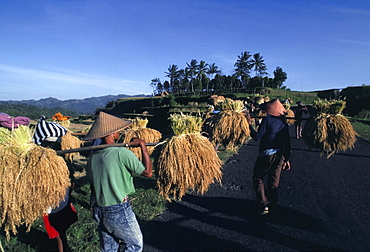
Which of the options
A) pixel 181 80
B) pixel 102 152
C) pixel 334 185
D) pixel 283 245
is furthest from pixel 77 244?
pixel 181 80

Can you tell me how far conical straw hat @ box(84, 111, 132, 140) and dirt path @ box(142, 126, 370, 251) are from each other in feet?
6.41

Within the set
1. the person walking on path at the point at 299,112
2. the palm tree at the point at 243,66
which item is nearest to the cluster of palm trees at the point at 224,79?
the palm tree at the point at 243,66

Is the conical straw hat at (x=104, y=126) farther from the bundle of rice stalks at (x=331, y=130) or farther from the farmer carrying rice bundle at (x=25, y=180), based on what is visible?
the bundle of rice stalks at (x=331, y=130)

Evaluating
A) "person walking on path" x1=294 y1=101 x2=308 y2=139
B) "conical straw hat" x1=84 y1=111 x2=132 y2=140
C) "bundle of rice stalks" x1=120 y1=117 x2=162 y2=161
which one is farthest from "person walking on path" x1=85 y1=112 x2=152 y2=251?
"person walking on path" x1=294 y1=101 x2=308 y2=139

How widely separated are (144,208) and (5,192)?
2.69 metres

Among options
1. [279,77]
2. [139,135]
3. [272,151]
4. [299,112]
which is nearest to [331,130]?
[272,151]

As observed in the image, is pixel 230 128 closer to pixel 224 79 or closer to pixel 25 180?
pixel 25 180

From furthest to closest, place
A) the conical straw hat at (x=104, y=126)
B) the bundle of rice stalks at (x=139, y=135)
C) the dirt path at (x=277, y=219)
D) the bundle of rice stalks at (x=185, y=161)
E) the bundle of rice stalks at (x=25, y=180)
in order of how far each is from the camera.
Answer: the bundle of rice stalks at (x=139, y=135), the dirt path at (x=277, y=219), the bundle of rice stalks at (x=185, y=161), the conical straw hat at (x=104, y=126), the bundle of rice stalks at (x=25, y=180)

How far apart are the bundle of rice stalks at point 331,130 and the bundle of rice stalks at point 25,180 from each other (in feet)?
13.9

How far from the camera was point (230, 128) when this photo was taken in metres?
4.26

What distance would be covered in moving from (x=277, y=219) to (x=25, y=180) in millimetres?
3933

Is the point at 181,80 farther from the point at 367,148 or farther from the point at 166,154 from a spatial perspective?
the point at 166,154

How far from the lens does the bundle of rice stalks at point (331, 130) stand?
13.2ft

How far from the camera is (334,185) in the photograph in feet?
18.6
